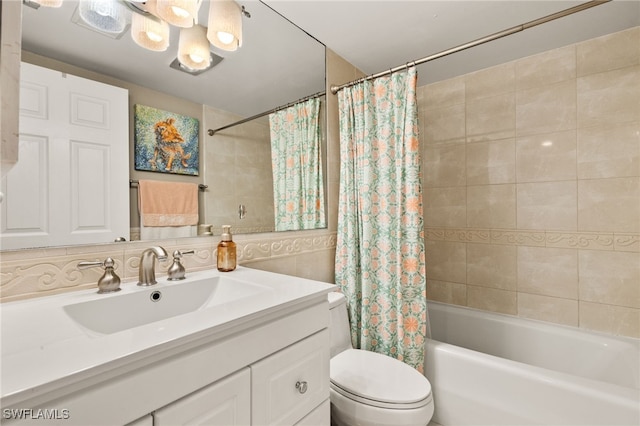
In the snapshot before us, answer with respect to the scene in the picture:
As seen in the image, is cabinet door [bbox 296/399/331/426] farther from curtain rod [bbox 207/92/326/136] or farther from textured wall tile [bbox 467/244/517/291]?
textured wall tile [bbox 467/244/517/291]

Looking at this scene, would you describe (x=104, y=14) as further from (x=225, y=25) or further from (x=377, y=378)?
(x=377, y=378)

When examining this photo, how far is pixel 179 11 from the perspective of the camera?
3.70 feet

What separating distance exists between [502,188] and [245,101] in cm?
179

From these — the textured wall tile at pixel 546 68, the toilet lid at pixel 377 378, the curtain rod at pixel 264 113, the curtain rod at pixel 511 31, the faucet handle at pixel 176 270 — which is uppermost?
the textured wall tile at pixel 546 68

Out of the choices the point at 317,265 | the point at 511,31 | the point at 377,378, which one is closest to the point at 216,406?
the point at 377,378

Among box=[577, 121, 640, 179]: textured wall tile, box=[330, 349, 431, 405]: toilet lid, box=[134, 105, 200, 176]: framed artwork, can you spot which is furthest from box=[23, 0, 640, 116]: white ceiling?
box=[330, 349, 431, 405]: toilet lid

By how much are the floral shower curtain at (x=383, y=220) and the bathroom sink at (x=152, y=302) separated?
33.6 inches

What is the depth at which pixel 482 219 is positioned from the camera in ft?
7.18

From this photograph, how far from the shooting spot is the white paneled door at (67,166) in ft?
2.76

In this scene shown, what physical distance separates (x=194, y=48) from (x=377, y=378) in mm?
1585

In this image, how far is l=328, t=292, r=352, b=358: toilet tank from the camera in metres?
1.54

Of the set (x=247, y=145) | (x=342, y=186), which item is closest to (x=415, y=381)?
(x=342, y=186)

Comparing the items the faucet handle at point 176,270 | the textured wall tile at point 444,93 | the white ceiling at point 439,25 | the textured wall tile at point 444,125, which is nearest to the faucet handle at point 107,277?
the faucet handle at point 176,270

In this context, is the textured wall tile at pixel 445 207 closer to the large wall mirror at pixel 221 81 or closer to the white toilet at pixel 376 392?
the large wall mirror at pixel 221 81
